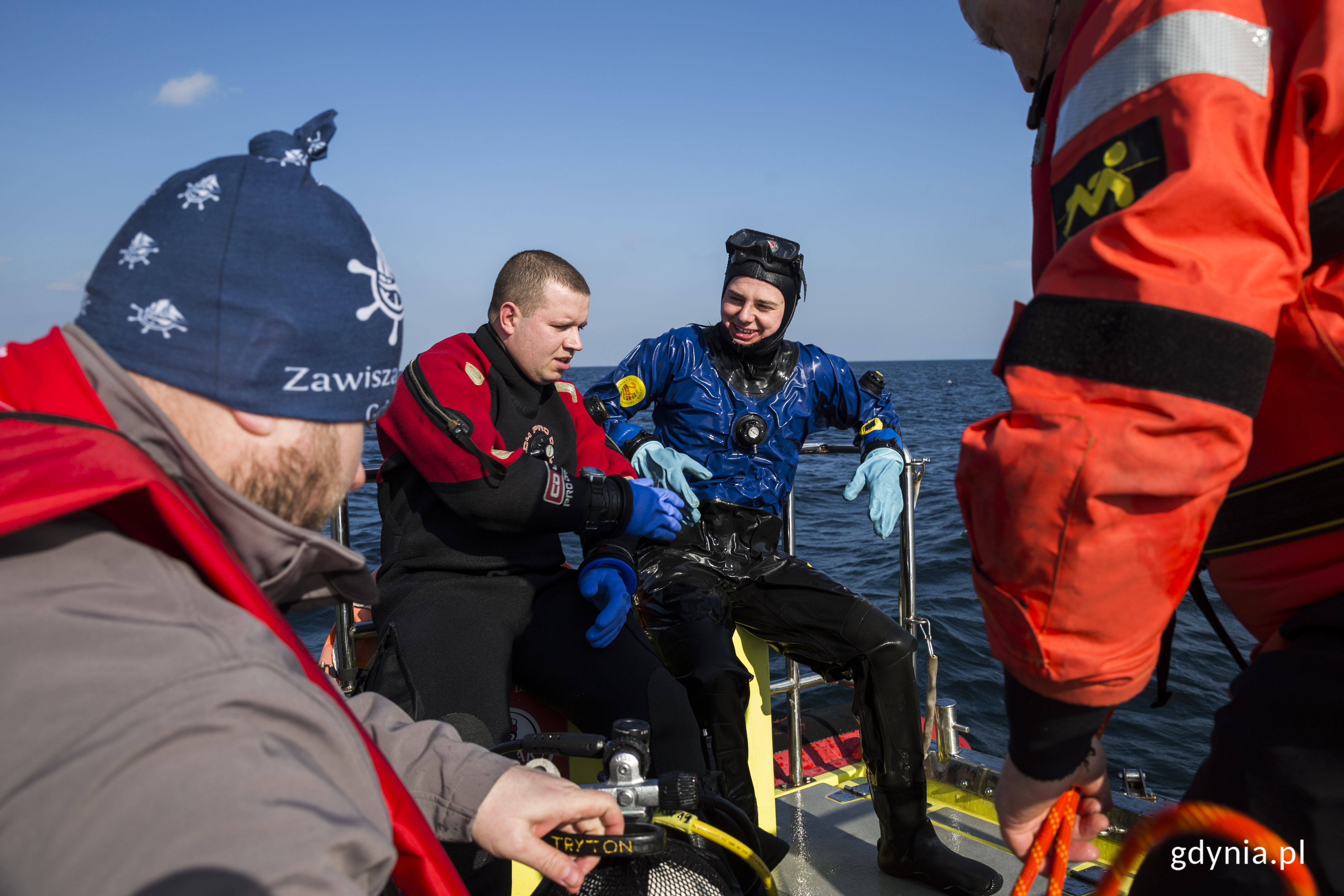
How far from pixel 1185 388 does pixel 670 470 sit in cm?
298

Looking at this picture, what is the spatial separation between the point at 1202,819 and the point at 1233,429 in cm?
47

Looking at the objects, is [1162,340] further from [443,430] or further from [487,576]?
[487,576]

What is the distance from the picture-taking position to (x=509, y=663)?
9.18 feet

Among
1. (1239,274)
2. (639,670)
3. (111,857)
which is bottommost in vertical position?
(639,670)

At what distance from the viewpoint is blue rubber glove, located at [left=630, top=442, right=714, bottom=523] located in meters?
3.79

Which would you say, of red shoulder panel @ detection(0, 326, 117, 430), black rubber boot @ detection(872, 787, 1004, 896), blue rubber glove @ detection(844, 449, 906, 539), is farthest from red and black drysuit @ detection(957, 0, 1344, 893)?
blue rubber glove @ detection(844, 449, 906, 539)

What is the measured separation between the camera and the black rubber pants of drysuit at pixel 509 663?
2582 millimetres

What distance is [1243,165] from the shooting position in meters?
0.93

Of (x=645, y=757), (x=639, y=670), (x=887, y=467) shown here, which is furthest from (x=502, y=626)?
(x=887, y=467)

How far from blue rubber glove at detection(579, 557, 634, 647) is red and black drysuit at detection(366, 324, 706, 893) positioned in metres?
0.04

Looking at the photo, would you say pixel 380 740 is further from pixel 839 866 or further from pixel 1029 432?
pixel 839 866

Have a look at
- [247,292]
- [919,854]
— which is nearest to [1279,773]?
[247,292]

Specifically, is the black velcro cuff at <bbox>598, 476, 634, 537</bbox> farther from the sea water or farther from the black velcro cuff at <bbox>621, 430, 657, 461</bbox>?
the sea water

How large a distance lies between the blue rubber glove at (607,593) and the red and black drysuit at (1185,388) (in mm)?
1986
